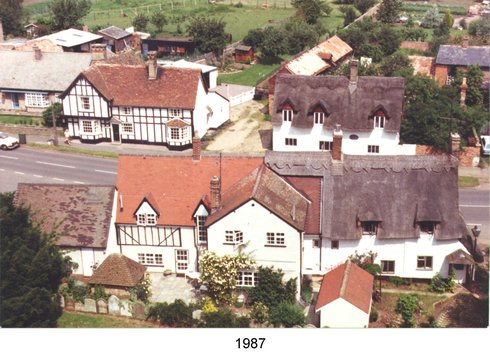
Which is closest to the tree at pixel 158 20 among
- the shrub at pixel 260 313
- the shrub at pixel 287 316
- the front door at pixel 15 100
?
the front door at pixel 15 100

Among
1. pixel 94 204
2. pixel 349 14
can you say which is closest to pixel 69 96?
pixel 94 204

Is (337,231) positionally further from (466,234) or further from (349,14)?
(349,14)

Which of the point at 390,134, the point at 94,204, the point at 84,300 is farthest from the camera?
the point at 390,134

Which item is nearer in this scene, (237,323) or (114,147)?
(237,323)

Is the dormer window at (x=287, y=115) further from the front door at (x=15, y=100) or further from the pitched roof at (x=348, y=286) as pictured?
the front door at (x=15, y=100)

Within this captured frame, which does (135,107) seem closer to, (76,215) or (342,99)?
(342,99)

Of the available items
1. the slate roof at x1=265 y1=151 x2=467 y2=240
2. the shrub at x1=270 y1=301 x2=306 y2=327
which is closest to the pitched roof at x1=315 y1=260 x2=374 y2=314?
the shrub at x1=270 y1=301 x2=306 y2=327

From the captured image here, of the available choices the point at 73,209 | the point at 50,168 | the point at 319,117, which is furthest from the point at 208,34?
the point at 73,209
